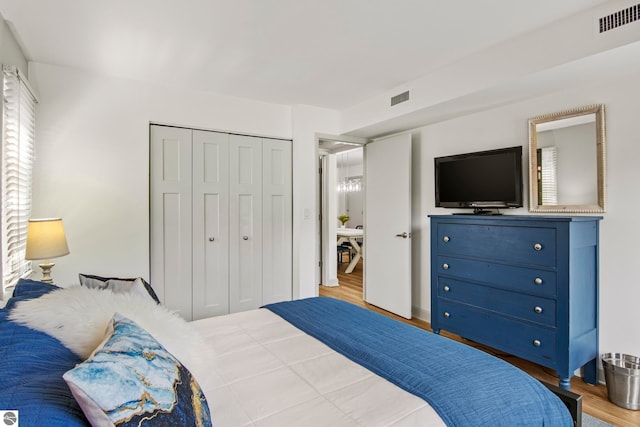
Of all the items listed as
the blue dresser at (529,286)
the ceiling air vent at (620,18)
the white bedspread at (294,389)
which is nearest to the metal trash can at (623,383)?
the blue dresser at (529,286)

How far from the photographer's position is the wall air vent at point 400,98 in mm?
3277

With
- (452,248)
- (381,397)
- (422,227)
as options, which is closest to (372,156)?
(422,227)

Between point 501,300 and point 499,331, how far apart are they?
9.5 inches

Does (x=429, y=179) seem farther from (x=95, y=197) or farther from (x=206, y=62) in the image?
(x=95, y=197)

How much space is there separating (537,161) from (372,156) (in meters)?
1.92

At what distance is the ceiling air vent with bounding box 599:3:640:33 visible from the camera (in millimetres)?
1887

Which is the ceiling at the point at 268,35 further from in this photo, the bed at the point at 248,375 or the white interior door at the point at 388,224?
the bed at the point at 248,375

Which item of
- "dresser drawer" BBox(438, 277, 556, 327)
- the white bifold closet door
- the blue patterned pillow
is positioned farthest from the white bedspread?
the white bifold closet door

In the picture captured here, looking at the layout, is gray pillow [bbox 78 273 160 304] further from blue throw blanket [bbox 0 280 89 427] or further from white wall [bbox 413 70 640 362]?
white wall [bbox 413 70 640 362]

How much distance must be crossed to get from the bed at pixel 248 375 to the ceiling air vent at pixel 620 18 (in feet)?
6.54

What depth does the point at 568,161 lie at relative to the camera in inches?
104

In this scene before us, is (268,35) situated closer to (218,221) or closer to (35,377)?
(218,221)

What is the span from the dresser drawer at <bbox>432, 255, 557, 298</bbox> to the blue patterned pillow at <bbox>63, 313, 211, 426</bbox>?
7.87 feet
